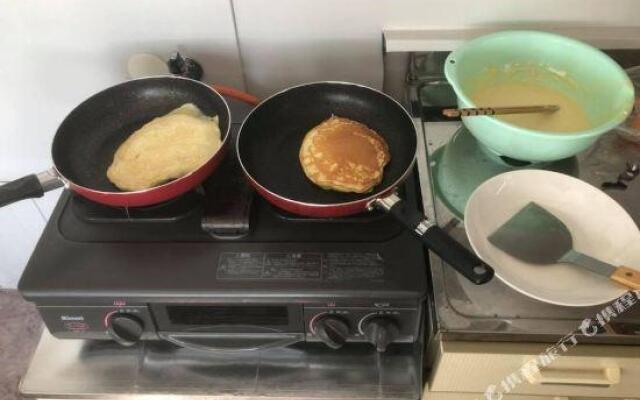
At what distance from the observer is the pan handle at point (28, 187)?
0.73 m

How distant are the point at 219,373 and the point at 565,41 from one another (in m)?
0.78

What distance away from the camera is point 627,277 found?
647 millimetres

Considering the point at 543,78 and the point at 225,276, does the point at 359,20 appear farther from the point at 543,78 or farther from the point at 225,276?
the point at 225,276

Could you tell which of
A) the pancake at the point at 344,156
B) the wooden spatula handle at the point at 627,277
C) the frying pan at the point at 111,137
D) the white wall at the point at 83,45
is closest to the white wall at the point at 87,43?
the white wall at the point at 83,45

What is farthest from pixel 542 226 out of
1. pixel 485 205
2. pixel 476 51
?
pixel 476 51

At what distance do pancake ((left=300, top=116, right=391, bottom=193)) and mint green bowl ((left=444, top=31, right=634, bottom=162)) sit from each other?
0.15 meters

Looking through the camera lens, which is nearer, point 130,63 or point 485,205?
point 485,205

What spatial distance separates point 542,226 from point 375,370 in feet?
1.09

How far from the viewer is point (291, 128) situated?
89 centimetres

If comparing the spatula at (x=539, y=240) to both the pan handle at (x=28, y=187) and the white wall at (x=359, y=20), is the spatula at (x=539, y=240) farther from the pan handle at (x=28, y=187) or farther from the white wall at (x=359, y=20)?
the pan handle at (x=28, y=187)

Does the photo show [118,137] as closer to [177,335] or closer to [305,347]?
[177,335]

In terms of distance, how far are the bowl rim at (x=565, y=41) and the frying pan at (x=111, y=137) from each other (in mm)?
359

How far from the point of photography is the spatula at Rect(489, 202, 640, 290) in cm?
70

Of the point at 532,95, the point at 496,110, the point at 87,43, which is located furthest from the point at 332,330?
the point at 87,43
